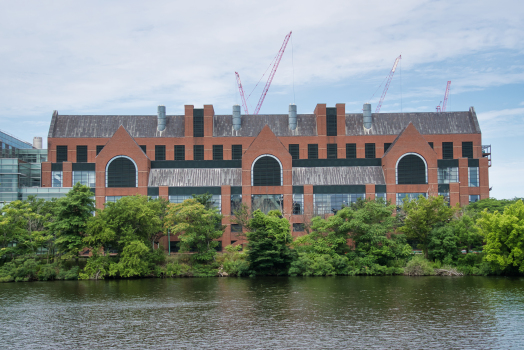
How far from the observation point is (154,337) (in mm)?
32031

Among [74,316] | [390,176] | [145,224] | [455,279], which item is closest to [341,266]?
[455,279]

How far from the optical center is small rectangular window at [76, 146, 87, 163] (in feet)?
291

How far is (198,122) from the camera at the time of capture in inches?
3521

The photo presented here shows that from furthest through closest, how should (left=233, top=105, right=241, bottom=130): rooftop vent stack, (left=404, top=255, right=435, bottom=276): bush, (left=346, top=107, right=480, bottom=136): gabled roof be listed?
(left=233, top=105, right=241, bottom=130): rooftop vent stack → (left=346, top=107, right=480, bottom=136): gabled roof → (left=404, top=255, right=435, bottom=276): bush

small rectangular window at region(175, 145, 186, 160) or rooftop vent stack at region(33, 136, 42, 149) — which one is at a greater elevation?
rooftop vent stack at region(33, 136, 42, 149)

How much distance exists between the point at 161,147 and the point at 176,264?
29.5 metres

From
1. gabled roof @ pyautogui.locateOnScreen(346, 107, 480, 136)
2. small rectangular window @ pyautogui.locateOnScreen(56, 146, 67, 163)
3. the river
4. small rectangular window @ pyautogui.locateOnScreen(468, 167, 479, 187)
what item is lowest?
the river

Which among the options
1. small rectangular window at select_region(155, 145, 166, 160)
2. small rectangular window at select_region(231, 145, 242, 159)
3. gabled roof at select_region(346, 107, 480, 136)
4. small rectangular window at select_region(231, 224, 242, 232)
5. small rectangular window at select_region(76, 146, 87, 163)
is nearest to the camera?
small rectangular window at select_region(231, 224, 242, 232)

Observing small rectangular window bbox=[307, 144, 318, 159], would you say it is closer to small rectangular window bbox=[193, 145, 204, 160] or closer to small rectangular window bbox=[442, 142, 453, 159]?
small rectangular window bbox=[193, 145, 204, 160]

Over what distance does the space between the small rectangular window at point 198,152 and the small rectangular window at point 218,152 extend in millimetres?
2081

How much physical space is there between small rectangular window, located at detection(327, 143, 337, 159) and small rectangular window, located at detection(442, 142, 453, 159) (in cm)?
1900

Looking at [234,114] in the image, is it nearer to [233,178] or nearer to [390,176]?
[233,178]

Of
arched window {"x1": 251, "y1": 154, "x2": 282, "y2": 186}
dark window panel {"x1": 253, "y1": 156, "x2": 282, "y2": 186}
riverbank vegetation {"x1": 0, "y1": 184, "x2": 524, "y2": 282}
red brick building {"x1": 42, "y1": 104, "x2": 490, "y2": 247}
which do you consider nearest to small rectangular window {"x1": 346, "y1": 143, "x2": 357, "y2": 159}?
red brick building {"x1": 42, "y1": 104, "x2": 490, "y2": 247}

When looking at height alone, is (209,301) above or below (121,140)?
below
